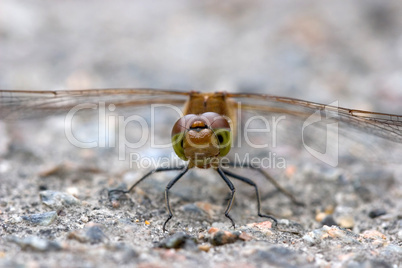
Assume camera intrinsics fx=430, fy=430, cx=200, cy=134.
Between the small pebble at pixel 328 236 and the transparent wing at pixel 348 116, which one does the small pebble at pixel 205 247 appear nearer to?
the small pebble at pixel 328 236

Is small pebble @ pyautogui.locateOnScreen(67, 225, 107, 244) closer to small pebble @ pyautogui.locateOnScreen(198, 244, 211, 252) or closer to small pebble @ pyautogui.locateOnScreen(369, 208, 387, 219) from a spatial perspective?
small pebble @ pyautogui.locateOnScreen(198, 244, 211, 252)

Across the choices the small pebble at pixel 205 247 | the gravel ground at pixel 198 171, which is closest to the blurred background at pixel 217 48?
the gravel ground at pixel 198 171

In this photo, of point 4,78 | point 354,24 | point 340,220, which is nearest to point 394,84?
point 354,24

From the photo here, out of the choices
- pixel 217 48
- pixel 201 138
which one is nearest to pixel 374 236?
pixel 201 138

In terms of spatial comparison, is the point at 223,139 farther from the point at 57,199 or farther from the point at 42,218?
the point at 42,218

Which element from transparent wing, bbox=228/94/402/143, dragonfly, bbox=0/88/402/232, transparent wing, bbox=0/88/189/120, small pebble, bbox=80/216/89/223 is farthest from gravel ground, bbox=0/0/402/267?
transparent wing, bbox=228/94/402/143
